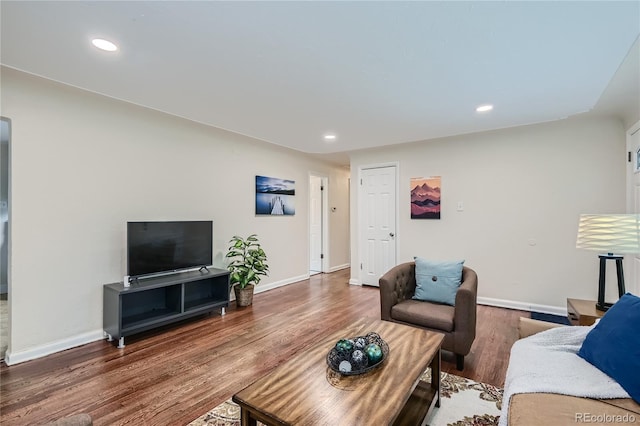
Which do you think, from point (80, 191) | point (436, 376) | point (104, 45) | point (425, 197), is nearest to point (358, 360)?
point (436, 376)

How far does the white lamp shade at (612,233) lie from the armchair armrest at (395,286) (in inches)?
54.9

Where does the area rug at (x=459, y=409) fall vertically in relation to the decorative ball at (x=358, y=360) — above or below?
below

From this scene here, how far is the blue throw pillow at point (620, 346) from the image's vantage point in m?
1.28

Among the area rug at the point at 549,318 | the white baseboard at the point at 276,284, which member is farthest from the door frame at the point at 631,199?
the white baseboard at the point at 276,284

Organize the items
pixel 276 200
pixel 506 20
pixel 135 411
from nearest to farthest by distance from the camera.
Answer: pixel 506 20
pixel 135 411
pixel 276 200

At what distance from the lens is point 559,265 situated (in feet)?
12.0

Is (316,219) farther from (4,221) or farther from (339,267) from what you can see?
(4,221)

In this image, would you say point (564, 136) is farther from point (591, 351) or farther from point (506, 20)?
point (591, 351)

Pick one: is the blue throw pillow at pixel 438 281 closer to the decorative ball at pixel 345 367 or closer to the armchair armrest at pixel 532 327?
the armchair armrest at pixel 532 327

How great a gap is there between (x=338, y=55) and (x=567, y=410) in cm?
222

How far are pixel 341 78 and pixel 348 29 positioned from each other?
0.61m

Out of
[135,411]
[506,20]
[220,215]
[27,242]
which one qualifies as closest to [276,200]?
[220,215]

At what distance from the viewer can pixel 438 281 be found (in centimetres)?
277

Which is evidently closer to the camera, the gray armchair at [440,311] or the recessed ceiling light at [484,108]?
the gray armchair at [440,311]
